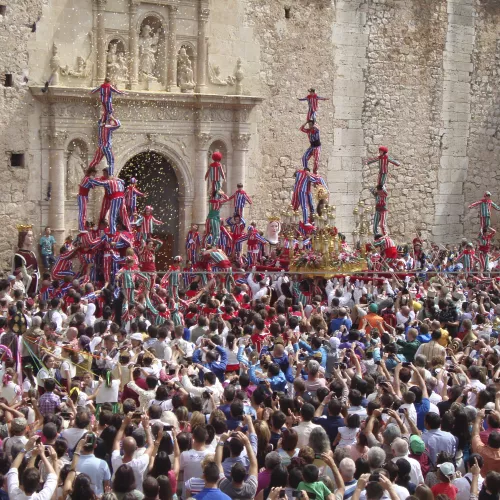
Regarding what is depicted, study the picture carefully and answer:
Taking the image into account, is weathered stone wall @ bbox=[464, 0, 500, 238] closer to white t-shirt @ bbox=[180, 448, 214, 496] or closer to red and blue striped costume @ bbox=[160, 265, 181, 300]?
red and blue striped costume @ bbox=[160, 265, 181, 300]

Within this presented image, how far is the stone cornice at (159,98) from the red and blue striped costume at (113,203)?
104 inches

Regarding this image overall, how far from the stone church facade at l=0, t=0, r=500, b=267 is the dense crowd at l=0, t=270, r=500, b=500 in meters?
5.20

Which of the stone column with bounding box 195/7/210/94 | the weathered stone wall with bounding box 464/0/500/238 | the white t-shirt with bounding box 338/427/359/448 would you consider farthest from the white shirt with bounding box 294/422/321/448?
the weathered stone wall with bounding box 464/0/500/238

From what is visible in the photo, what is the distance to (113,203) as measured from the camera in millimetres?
16438

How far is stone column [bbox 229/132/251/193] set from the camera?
2086cm

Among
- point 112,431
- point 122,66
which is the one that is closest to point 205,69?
point 122,66

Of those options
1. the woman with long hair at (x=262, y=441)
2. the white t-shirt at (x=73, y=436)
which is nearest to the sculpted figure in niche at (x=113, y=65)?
the white t-shirt at (x=73, y=436)

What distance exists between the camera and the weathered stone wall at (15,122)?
1823cm

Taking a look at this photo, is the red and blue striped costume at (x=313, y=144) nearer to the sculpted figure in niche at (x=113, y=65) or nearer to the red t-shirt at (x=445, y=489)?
the sculpted figure in niche at (x=113, y=65)

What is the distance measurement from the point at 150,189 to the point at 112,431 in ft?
40.7

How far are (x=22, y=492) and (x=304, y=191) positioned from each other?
12963mm

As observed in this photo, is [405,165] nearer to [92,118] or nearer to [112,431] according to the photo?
[92,118]

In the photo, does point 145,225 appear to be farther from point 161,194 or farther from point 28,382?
point 28,382

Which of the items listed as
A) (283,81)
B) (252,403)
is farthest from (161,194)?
(252,403)
